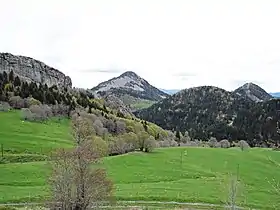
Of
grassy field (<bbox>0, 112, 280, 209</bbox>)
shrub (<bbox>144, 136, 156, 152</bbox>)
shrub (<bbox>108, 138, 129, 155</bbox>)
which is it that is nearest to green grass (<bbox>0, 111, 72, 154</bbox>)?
grassy field (<bbox>0, 112, 280, 209</bbox>)

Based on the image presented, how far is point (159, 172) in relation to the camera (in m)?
88.1

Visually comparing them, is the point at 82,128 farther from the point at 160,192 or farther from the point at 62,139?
the point at 62,139

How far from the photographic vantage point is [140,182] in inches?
2970

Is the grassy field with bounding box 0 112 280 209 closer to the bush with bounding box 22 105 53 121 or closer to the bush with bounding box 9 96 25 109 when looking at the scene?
the bush with bounding box 22 105 53 121

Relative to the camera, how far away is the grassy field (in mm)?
61844

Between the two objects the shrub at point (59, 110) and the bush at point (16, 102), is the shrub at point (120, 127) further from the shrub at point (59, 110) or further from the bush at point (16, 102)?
the bush at point (16, 102)

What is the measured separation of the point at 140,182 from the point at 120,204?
19981 millimetres

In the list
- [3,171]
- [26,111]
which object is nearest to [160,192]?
[3,171]

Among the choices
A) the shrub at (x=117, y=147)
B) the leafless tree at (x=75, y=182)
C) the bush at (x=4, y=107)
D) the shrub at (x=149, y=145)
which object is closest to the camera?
the leafless tree at (x=75, y=182)

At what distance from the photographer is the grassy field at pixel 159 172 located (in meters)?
61.8

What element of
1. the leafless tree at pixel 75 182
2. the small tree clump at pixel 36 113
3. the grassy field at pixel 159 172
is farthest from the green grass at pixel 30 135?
the leafless tree at pixel 75 182

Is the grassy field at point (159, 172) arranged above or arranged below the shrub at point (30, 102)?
below

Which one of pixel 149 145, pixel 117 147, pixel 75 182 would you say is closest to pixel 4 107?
pixel 117 147

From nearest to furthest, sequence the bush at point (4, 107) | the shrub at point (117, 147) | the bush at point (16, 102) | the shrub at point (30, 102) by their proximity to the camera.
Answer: the shrub at point (117, 147), the bush at point (4, 107), the bush at point (16, 102), the shrub at point (30, 102)
